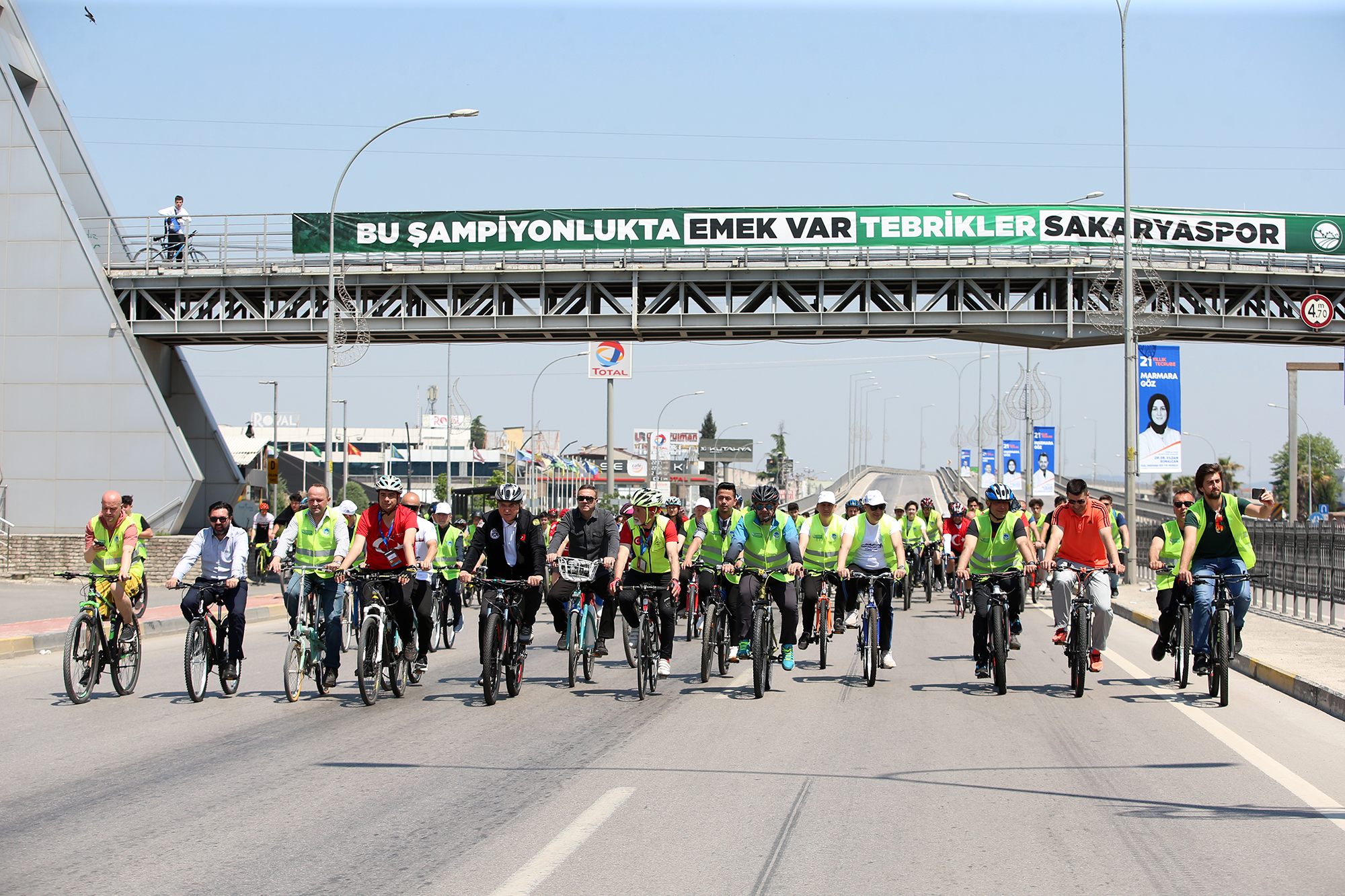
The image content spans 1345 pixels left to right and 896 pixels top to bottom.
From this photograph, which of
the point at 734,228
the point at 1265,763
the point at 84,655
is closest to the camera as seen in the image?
the point at 1265,763

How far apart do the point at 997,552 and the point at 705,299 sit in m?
27.1

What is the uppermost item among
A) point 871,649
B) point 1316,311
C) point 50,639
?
point 1316,311

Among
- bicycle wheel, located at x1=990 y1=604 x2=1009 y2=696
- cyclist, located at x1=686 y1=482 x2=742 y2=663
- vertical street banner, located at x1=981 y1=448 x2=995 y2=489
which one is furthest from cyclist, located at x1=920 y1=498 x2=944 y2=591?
vertical street banner, located at x1=981 y1=448 x2=995 y2=489

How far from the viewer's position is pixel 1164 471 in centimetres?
2544

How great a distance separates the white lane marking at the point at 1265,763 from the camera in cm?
673

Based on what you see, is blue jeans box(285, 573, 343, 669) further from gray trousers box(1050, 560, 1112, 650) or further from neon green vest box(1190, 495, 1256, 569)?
neon green vest box(1190, 495, 1256, 569)

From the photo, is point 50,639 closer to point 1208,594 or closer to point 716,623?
point 716,623

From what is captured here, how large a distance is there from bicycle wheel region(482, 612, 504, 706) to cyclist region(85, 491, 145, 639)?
3213 mm

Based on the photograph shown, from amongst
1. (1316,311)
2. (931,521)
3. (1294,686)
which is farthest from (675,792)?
(1316,311)

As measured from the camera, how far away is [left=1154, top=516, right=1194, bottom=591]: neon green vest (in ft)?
37.7

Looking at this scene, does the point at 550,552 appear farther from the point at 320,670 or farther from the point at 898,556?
the point at 898,556

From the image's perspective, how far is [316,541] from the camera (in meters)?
11.2

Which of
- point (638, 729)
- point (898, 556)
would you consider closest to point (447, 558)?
point (898, 556)

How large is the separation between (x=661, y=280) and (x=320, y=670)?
2790cm
